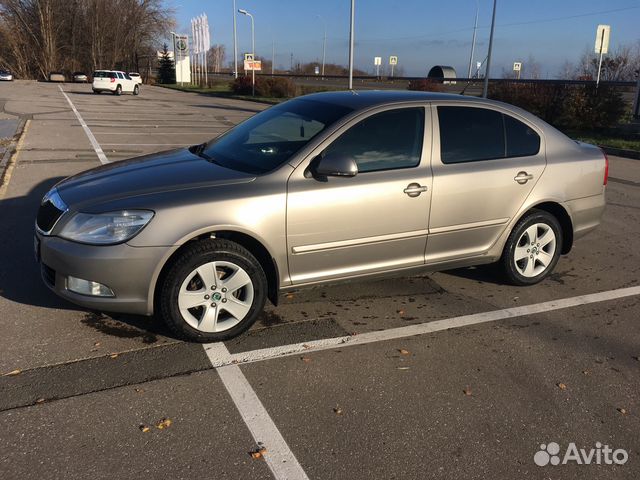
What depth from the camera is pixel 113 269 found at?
131 inches

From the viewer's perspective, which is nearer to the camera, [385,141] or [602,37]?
[385,141]

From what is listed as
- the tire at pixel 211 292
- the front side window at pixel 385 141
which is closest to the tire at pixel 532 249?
the front side window at pixel 385 141

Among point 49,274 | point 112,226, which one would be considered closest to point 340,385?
point 112,226

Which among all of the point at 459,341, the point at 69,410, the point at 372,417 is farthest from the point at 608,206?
the point at 69,410

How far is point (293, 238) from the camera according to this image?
3697mm

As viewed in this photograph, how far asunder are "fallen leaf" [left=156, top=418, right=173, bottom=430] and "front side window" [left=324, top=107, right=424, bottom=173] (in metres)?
2.02


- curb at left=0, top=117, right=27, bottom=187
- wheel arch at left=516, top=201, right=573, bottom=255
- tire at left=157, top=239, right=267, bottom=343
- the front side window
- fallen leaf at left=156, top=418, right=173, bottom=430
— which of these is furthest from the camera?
curb at left=0, top=117, right=27, bottom=187

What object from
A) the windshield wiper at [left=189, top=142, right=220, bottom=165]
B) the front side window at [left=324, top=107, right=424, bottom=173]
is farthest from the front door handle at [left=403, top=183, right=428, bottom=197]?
the windshield wiper at [left=189, top=142, right=220, bottom=165]

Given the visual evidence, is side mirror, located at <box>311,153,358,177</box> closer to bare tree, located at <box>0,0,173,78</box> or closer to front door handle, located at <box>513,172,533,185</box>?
front door handle, located at <box>513,172,533,185</box>

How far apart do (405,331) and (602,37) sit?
66.4 ft

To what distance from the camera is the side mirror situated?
143 inches

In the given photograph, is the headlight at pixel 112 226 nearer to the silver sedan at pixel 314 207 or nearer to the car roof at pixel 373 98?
the silver sedan at pixel 314 207

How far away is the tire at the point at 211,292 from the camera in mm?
3459

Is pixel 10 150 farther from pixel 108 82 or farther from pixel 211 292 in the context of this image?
pixel 108 82
